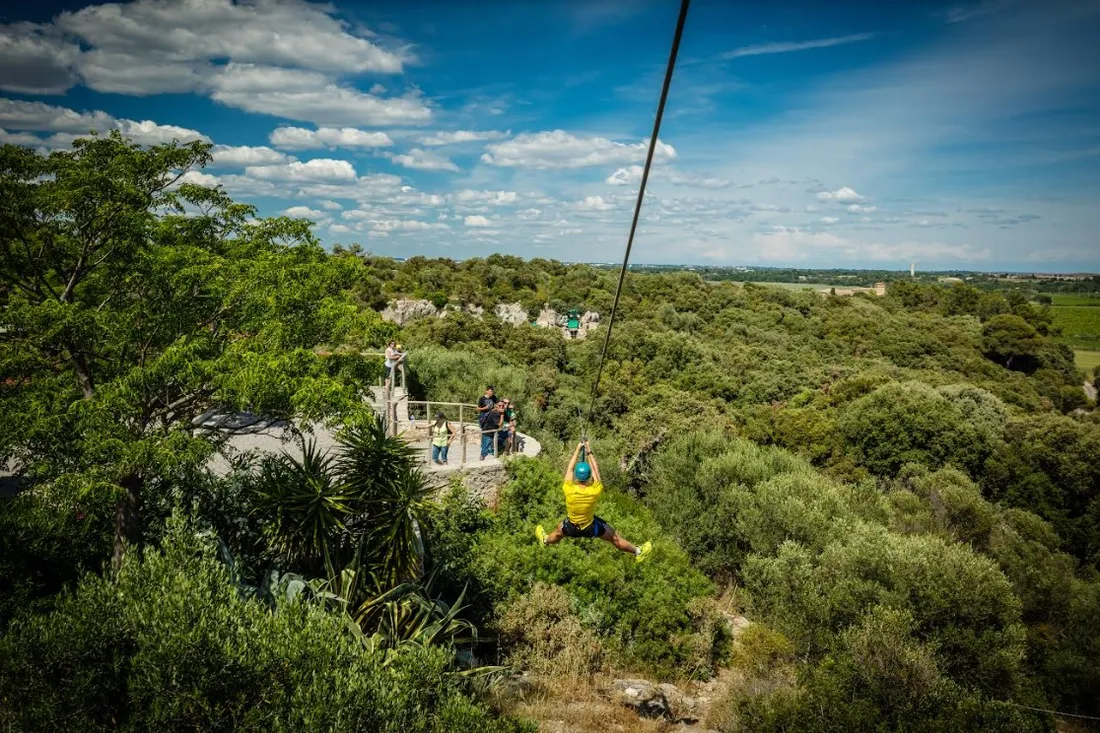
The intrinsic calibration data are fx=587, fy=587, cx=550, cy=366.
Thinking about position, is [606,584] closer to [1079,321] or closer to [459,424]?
[459,424]

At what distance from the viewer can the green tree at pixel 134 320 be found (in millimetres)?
8586

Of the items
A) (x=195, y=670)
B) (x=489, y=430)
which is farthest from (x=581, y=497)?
(x=489, y=430)

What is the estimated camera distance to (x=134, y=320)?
9.87 meters

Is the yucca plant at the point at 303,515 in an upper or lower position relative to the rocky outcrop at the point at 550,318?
lower

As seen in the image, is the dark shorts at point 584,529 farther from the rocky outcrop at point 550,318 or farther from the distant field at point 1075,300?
the distant field at point 1075,300

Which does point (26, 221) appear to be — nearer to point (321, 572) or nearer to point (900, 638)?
point (321, 572)

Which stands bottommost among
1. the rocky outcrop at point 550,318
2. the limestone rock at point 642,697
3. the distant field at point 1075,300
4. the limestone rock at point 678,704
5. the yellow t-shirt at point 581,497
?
the limestone rock at point 678,704

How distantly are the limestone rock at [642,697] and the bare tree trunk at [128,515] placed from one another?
902 cm

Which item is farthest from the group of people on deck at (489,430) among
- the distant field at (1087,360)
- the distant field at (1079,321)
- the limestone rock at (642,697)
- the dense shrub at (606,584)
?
the distant field at (1079,321)

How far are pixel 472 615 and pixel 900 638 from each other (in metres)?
8.51

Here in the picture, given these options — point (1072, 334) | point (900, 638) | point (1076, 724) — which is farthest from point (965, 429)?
point (1072, 334)

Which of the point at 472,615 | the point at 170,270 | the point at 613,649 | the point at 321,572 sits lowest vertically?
the point at 613,649

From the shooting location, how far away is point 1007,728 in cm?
855

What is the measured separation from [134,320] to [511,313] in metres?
47.3
